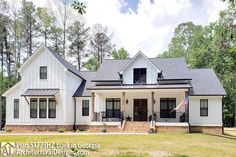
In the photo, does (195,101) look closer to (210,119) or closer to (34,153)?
(210,119)

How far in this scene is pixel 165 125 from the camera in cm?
2741

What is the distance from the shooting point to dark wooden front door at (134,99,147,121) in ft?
101

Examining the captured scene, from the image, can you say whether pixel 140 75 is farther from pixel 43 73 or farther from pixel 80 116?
pixel 43 73

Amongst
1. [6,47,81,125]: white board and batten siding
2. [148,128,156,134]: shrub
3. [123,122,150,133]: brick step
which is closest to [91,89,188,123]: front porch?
[123,122,150,133]: brick step

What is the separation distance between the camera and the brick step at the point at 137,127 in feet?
91.1

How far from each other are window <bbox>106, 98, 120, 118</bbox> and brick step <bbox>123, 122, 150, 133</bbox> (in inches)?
106

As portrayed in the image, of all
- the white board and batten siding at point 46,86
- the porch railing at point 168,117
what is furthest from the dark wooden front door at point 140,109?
the white board and batten siding at point 46,86

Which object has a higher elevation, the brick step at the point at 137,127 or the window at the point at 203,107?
the window at the point at 203,107

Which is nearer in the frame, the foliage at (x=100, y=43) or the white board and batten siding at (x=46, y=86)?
the white board and batten siding at (x=46, y=86)

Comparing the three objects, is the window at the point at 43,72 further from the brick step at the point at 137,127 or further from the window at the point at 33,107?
the brick step at the point at 137,127

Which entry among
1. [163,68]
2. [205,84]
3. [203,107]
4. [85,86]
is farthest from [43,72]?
[205,84]

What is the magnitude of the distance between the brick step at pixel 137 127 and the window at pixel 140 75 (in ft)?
13.4

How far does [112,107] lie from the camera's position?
31.4 m

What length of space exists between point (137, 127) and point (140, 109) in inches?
124
